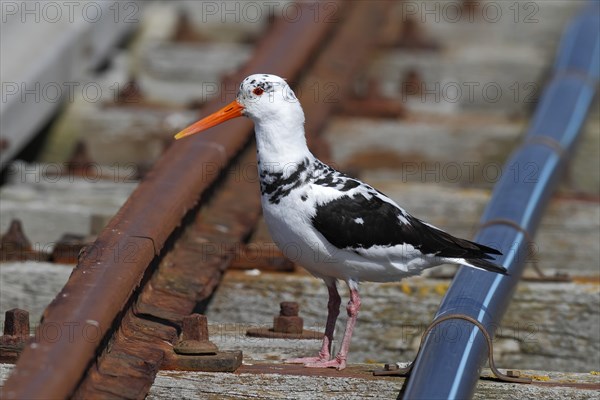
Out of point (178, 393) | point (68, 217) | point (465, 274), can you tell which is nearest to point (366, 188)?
point (465, 274)

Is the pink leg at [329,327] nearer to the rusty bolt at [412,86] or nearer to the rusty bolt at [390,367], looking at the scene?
the rusty bolt at [390,367]

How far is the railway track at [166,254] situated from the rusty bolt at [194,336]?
0.03 metres

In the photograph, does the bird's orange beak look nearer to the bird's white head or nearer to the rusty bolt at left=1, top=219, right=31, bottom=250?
the bird's white head

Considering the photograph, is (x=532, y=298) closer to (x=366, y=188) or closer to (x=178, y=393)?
(x=366, y=188)

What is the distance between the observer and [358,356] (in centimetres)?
536

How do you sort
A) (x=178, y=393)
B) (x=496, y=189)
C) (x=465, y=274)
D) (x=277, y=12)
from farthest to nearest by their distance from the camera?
(x=277, y=12), (x=496, y=189), (x=465, y=274), (x=178, y=393)

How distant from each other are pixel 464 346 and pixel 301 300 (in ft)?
4.14

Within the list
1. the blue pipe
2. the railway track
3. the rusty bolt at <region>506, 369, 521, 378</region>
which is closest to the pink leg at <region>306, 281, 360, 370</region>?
the railway track

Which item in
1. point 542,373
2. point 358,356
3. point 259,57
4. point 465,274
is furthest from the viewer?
point 259,57

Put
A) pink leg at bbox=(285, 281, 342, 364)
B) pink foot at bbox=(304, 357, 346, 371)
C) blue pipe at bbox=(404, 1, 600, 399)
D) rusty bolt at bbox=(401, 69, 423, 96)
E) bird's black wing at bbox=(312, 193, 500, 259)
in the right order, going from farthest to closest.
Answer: rusty bolt at bbox=(401, 69, 423, 96), bird's black wing at bbox=(312, 193, 500, 259), pink leg at bbox=(285, 281, 342, 364), pink foot at bbox=(304, 357, 346, 371), blue pipe at bbox=(404, 1, 600, 399)

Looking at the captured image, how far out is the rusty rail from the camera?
3.87 metres

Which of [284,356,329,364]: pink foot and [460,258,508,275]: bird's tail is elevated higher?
[460,258,508,275]: bird's tail

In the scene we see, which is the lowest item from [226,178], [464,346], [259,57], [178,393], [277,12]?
[178,393]

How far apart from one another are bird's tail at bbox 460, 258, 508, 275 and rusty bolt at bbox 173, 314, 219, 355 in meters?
0.99
